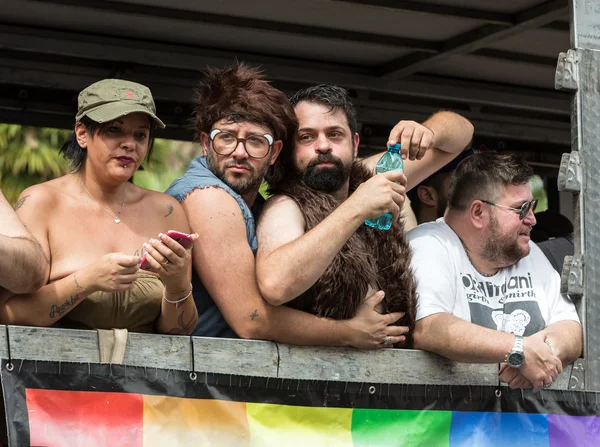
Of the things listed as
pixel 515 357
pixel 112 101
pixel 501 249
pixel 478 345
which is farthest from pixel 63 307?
pixel 501 249

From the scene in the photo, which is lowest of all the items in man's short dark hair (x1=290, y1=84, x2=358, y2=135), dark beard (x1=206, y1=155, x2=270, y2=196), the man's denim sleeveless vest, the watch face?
the watch face

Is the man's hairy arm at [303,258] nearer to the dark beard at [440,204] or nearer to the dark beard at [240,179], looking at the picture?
the dark beard at [240,179]

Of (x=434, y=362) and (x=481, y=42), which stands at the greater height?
(x=481, y=42)

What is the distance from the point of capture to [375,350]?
3377mm

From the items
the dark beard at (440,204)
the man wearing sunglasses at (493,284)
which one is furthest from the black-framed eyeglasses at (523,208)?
the dark beard at (440,204)

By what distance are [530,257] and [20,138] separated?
1150 centimetres

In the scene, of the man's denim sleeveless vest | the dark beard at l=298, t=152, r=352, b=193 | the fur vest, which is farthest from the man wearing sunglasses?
the man's denim sleeveless vest

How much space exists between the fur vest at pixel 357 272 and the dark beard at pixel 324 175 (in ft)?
0.13

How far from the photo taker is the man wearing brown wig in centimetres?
321

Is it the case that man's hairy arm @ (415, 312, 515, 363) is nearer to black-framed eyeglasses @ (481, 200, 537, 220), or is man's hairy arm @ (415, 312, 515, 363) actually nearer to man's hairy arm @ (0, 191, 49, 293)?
black-framed eyeglasses @ (481, 200, 537, 220)

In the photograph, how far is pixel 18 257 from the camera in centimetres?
271

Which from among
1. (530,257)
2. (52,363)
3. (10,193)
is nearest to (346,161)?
(530,257)

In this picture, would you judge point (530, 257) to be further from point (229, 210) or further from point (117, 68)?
point (117, 68)

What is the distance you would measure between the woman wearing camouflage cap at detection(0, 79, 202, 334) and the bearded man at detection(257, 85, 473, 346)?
341mm
